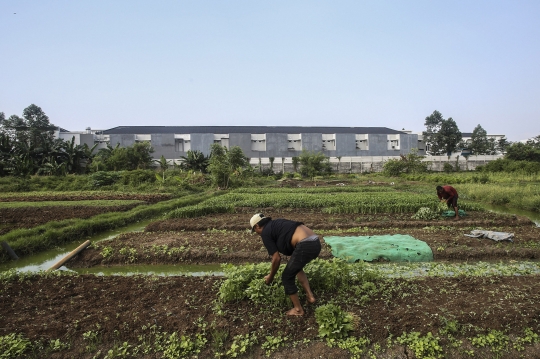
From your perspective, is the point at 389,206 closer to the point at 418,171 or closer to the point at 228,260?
the point at 228,260

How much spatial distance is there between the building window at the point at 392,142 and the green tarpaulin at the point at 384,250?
45433mm

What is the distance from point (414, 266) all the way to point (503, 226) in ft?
18.7

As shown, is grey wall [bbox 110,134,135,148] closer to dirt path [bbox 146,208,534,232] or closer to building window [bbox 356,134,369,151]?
building window [bbox 356,134,369,151]

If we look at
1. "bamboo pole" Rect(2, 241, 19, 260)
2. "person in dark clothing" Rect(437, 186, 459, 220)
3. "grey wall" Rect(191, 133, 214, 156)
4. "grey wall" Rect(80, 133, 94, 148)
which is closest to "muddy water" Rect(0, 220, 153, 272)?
"bamboo pole" Rect(2, 241, 19, 260)

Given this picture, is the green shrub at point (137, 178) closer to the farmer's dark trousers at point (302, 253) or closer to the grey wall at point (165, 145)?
the grey wall at point (165, 145)

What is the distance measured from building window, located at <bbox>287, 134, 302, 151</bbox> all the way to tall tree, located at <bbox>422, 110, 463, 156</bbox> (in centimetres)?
2046

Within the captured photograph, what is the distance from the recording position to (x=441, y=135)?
165ft

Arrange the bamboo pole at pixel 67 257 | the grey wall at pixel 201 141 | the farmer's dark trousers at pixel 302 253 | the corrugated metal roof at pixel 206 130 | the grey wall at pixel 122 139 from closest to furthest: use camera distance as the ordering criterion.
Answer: the farmer's dark trousers at pixel 302 253, the bamboo pole at pixel 67 257, the grey wall at pixel 122 139, the grey wall at pixel 201 141, the corrugated metal roof at pixel 206 130

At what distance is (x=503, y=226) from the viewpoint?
33.7 ft

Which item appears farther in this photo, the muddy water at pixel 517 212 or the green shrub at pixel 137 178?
the green shrub at pixel 137 178

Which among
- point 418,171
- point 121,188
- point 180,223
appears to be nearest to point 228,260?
point 180,223

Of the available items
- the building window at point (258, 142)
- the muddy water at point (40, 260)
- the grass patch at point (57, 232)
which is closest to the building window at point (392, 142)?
the building window at point (258, 142)

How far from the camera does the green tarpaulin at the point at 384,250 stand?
704cm

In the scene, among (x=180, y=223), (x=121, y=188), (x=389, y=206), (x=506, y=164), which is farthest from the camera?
(x=506, y=164)
